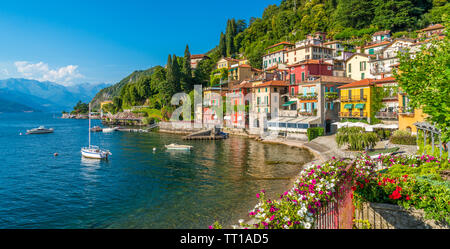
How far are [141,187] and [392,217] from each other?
65.3ft

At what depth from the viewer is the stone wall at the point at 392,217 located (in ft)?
24.2

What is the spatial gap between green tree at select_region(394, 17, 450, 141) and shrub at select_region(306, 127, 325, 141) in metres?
32.6

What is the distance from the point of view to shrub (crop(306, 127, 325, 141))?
1705 inches

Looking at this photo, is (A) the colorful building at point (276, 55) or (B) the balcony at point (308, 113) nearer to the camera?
(B) the balcony at point (308, 113)

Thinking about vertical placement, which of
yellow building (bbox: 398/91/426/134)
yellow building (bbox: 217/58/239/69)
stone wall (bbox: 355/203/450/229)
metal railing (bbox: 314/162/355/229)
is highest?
yellow building (bbox: 217/58/239/69)

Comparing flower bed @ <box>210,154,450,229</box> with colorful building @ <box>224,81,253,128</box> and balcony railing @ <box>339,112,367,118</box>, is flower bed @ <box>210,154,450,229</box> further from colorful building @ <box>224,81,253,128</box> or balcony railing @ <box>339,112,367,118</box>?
colorful building @ <box>224,81,253,128</box>

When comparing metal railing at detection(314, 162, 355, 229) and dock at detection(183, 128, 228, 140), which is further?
dock at detection(183, 128, 228, 140)

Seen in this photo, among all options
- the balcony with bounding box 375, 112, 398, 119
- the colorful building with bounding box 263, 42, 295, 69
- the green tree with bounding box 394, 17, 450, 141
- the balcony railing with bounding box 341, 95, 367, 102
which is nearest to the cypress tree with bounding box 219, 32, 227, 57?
the colorful building with bounding box 263, 42, 295, 69

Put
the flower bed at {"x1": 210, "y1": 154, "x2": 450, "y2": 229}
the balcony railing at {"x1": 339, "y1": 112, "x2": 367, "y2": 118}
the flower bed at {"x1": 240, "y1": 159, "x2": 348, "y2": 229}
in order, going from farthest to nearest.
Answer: the balcony railing at {"x1": 339, "y1": 112, "x2": 367, "y2": 118}, the flower bed at {"x1": 210, "y1": 154, "x2": 450, "y2": 229}, the flower bed at {"x1": 240, "y1": 159, "x2": 348, "y2": 229}

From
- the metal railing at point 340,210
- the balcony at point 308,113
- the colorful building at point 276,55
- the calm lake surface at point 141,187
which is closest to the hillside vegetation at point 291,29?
the colorful building at point 276,55

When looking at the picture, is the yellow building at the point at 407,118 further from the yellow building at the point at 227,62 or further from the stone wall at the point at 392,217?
the yellow building at the point at 227,62

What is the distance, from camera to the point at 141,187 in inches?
926

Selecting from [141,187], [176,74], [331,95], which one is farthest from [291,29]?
[141,187]

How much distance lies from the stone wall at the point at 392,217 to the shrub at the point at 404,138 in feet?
78.7
